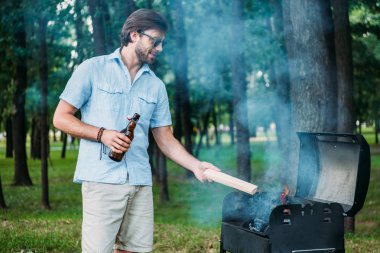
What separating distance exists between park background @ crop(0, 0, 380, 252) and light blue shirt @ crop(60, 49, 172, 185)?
6.66 ft

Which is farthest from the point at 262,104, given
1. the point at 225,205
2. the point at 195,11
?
the point at 225,205

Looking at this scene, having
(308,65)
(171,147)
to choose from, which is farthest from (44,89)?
(171,147)

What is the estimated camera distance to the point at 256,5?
14367mm

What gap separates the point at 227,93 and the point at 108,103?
78.7 feet

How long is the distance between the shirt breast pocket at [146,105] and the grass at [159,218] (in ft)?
9.62

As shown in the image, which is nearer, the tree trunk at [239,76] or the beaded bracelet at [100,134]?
the beaded bracelet at [100,134]

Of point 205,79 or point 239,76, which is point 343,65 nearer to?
point 239,76

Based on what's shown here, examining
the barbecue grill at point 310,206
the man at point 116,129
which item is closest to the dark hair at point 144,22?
the man at point 116,129

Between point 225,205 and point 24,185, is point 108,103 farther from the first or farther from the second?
point 24,185

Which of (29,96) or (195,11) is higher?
(195,11)

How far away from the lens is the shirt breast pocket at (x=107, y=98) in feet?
12.9

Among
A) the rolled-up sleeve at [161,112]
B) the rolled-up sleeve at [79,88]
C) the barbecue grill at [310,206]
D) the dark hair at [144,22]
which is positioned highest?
the dark hair at [144,22]

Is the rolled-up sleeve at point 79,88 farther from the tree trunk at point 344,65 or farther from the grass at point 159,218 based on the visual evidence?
the tree trunk at point 344,65

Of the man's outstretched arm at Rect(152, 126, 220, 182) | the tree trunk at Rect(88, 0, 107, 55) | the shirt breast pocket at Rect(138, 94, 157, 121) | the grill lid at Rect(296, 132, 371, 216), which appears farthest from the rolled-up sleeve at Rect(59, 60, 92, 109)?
the tree trunk at Rect(88, 0, 107, 55)
